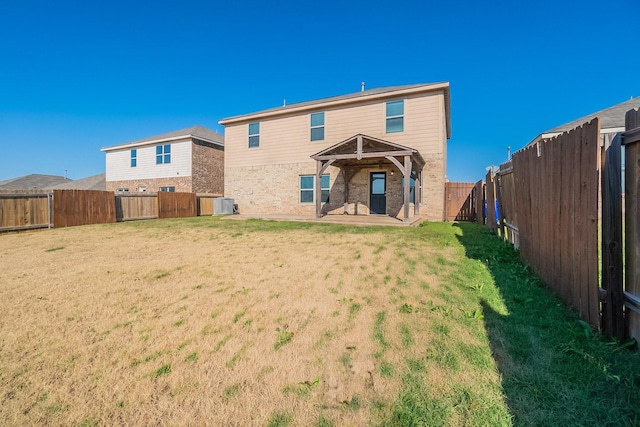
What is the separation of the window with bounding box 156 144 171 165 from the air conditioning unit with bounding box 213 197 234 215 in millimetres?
8407

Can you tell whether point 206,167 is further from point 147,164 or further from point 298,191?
point 298,191

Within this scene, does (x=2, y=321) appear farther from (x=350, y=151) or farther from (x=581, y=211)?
(x=350, y=151)

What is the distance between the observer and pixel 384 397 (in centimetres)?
184

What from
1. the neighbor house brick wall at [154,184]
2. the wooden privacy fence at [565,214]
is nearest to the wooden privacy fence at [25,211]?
the neighbor house brick wall at [154,184]

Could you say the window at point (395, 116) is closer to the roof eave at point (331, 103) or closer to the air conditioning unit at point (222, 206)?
the roof eave at point (331, 103)

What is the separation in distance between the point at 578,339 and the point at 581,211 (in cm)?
122

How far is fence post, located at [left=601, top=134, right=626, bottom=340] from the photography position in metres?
2.32

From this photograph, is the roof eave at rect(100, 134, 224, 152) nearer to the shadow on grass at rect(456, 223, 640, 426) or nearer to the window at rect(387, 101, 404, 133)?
the window at rect(387, 101, 404, 133)

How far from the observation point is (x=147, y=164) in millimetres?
22766

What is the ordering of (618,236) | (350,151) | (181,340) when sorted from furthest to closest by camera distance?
(350,151), (181,340), (618,236)

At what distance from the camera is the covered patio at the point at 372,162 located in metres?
10.9

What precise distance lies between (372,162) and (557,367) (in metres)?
11.8

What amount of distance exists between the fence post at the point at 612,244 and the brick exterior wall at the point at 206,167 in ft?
71.7

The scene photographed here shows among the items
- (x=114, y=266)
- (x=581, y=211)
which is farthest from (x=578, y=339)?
(x=114, y=266)
